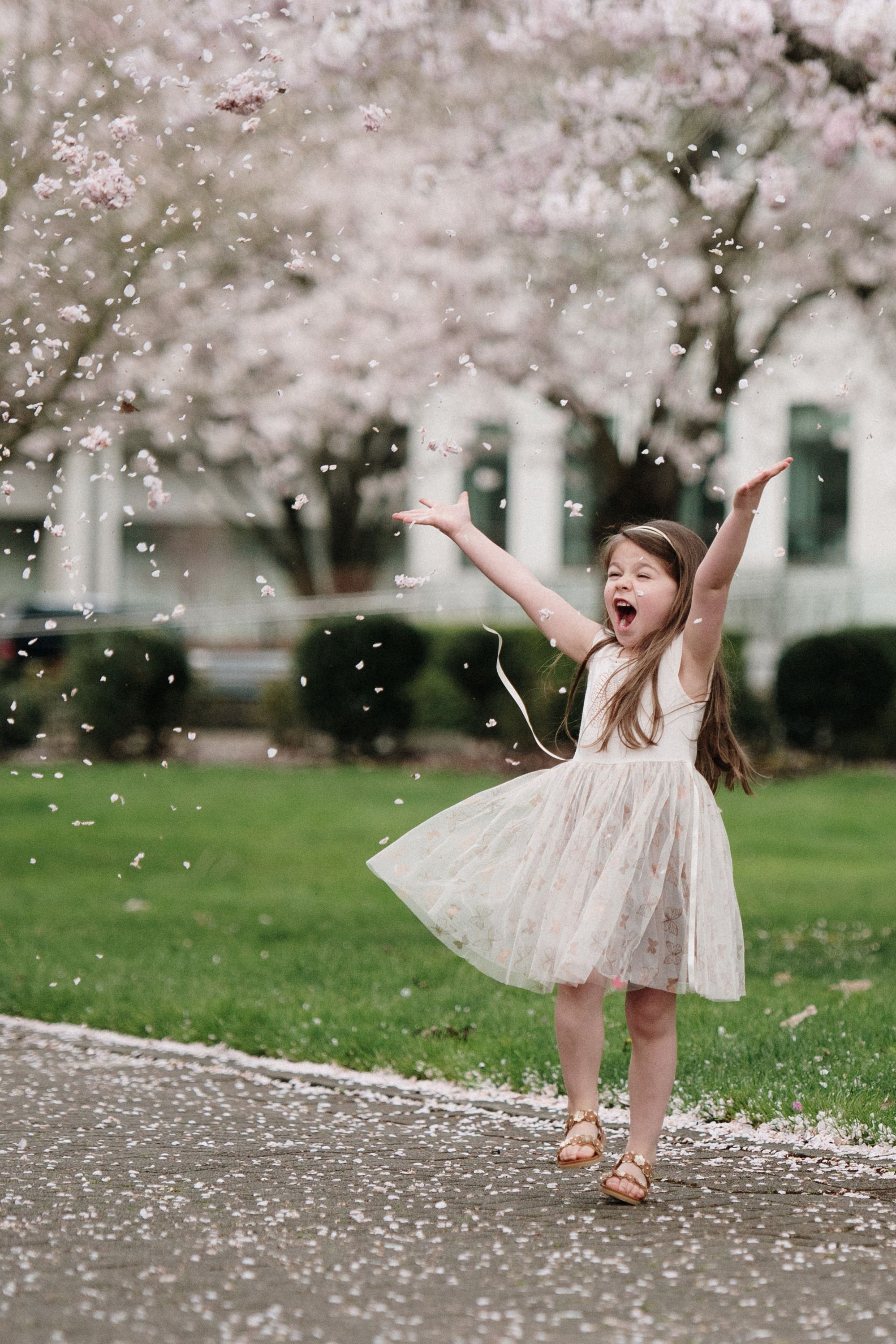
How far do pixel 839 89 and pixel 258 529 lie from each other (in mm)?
16696

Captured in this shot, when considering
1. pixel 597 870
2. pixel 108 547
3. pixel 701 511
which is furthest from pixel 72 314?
pixel 108 547

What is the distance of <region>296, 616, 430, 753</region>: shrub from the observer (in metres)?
16.3

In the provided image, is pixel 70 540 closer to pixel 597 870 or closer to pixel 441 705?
pixel 441 705

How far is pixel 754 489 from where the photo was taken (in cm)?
378

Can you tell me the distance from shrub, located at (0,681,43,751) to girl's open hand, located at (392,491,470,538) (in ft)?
38.7

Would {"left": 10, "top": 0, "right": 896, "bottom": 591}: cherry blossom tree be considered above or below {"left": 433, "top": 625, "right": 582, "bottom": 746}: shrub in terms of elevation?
above

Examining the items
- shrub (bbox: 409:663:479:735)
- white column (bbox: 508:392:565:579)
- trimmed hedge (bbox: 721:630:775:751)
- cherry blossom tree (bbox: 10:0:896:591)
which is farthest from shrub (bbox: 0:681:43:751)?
white column (bbox: 508:392:565:579)

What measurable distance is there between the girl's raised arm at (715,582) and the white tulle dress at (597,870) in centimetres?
6

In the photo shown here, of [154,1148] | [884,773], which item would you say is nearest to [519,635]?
[884,773]

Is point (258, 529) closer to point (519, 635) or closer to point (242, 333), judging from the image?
point (242, 333)

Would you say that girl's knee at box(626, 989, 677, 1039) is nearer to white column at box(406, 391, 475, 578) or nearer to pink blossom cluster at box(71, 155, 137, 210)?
pink blossom cluster at box(71, 155, 137, 210)

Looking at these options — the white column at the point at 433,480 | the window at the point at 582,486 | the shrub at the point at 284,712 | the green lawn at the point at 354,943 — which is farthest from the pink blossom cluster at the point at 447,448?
the white column at the point at 433,480

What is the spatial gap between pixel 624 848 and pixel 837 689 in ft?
40.8

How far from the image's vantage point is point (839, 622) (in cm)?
2045
